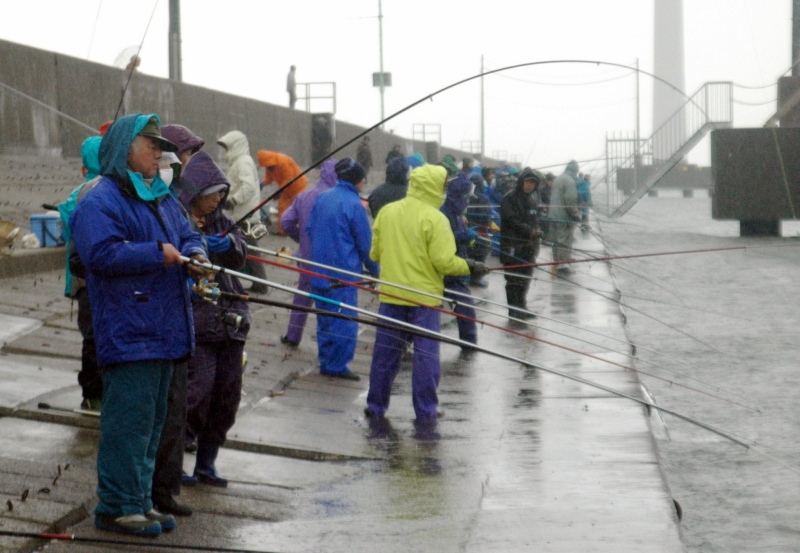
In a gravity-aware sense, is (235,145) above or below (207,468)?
above

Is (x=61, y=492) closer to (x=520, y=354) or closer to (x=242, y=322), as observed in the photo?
(x=242, y=322)

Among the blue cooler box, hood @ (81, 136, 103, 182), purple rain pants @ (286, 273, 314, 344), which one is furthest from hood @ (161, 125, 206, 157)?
the blue cooler box

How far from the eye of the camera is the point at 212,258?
17.0 feet

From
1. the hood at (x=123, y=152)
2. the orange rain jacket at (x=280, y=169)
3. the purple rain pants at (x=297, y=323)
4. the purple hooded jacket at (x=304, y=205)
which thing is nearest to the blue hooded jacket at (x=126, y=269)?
the hood at (x=123, y=152)

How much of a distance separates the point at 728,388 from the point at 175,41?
1524 cm

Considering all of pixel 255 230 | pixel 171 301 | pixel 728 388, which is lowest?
Answer: pixel 728 388

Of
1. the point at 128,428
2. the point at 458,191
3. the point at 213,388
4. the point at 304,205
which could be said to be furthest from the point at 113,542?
the point at 458,191

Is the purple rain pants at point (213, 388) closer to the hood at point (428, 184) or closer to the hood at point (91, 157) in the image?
the hood at point (91, 157)

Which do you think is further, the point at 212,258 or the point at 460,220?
the point at 460,220

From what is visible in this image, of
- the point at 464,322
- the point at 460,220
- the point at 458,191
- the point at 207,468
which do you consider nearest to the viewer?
the point at 207,468

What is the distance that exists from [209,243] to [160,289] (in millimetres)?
847

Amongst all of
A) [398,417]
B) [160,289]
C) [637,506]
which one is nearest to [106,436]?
[160,289]

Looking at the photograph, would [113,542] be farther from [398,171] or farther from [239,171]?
[239,171]

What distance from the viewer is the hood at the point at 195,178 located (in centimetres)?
521
